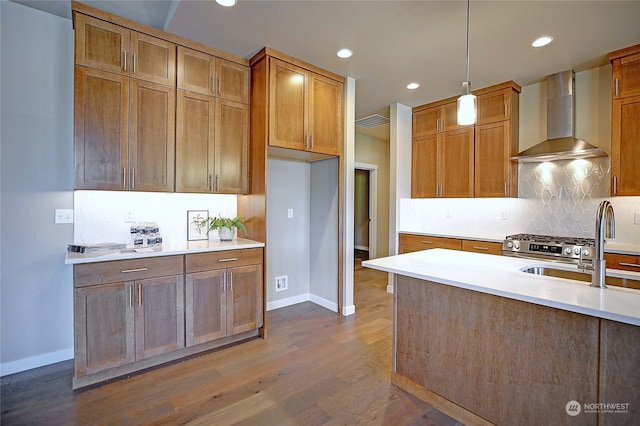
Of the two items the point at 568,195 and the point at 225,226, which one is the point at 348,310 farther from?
the point at 568,195

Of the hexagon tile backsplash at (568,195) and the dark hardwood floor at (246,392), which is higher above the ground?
the hexagon tile backsplash at (568,195)

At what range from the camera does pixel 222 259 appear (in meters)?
2.70

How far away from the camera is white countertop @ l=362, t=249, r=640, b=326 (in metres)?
1.26

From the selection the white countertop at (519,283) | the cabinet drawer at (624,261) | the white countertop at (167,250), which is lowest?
the cabinet drawer at (624,261)

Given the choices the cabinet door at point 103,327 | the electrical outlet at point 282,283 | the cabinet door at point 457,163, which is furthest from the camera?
the cabinet door at point 457,163

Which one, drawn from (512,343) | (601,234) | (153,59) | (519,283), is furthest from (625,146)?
(153,59)

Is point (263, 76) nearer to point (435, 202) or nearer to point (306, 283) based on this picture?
point (306, 283)

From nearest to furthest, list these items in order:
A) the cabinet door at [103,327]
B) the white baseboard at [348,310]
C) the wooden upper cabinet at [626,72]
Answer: the cabinet door at [103,327] → the wooden upper cabinet at [626,72] → the white baseboard at [348,310]

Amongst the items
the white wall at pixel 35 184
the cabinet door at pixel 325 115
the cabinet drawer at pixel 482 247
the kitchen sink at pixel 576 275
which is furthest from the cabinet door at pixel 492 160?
the white wall at pixel 35 184

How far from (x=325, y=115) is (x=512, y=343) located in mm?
2622

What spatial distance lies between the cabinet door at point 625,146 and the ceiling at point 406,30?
0.54 m

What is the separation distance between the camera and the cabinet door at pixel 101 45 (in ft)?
7.55

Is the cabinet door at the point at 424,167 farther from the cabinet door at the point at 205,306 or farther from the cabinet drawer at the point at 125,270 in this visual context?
the cabinet drawer at the point at 125,270

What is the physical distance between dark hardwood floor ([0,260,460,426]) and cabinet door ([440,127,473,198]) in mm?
A: 2329
